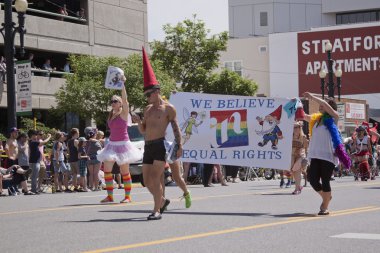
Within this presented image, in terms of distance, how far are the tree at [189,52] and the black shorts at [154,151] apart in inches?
1740

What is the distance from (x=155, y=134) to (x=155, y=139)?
0.24 feet

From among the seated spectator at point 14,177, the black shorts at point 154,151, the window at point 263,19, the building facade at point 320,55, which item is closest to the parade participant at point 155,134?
the black shorts at point 154,151

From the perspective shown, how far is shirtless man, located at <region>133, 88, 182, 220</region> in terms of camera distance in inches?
487

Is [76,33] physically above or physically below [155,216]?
above

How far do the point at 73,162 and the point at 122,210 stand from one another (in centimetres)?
989

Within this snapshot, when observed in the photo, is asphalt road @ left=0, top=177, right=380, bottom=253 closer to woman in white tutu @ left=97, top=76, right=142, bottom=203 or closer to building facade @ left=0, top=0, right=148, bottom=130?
woman in white tutu @ left=97, top=76, right=142, bottom=203

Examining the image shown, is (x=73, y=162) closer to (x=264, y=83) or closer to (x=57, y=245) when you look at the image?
(x=57, y=245)

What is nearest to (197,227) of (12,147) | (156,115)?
(156,115)

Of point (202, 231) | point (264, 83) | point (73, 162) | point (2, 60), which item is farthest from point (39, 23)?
point (264, 83)

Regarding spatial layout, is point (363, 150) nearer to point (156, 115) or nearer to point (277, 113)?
point (277, 113)

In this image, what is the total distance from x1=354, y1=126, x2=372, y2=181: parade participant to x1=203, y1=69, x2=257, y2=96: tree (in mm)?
31612

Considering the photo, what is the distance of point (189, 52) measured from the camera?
57.5m

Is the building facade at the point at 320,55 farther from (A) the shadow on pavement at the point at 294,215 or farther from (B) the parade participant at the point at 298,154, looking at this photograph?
(A) the shadow on pavement at the point at 294,215

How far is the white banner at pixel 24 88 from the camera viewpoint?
24297 millimetres
